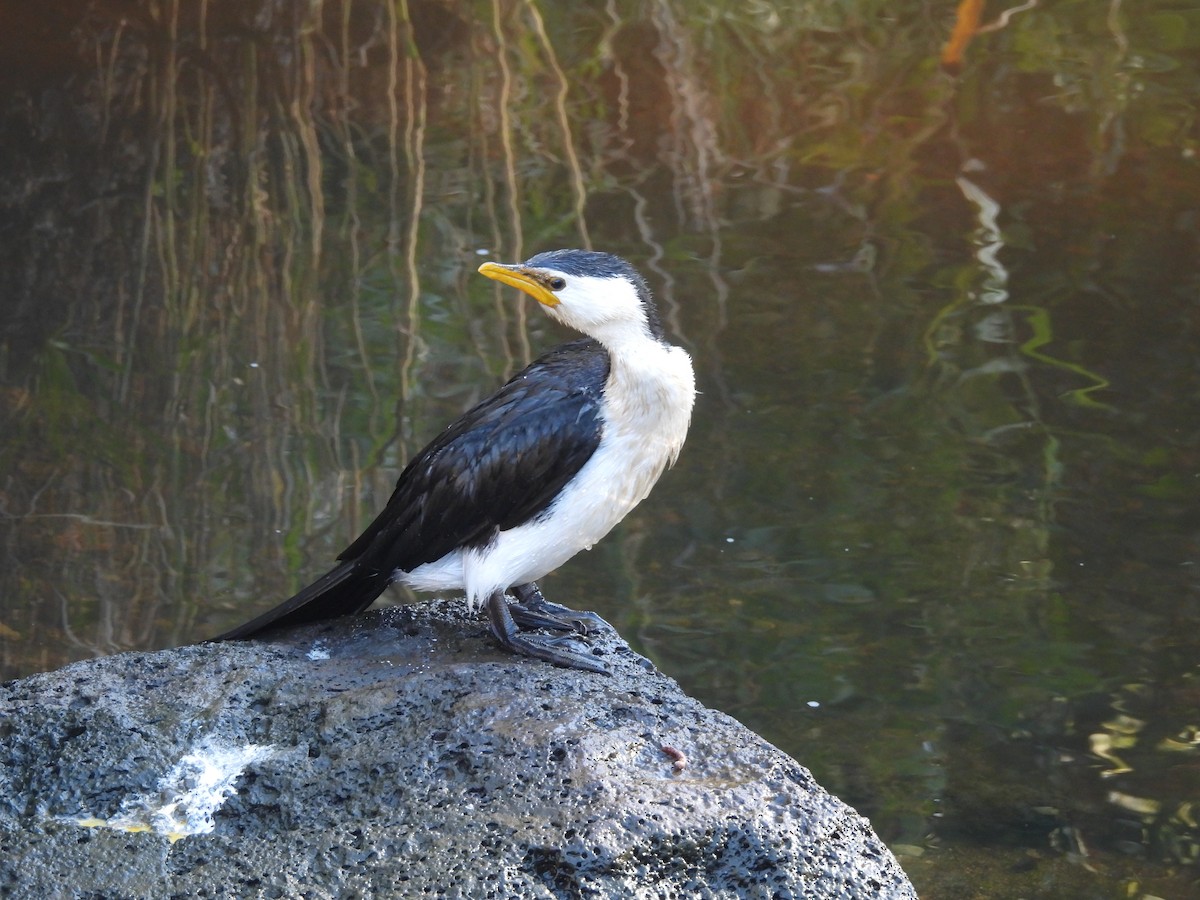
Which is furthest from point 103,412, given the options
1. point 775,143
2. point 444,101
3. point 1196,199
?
point 1196,199

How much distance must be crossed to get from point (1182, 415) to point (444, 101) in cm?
464

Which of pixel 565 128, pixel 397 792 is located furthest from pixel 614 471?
pixel 565 128

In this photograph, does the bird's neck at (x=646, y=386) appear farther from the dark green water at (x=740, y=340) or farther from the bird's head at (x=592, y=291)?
the dark green water at (x=740, y=340)

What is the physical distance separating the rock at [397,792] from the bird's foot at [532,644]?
134 millimetres

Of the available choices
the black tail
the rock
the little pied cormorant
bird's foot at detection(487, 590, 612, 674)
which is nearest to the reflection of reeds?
the black tail

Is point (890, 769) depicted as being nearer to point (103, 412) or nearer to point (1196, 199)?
point (103, 412)

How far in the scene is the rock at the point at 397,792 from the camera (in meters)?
2.84

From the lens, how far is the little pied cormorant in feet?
11.8

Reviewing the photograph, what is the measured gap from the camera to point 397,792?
9.87ft

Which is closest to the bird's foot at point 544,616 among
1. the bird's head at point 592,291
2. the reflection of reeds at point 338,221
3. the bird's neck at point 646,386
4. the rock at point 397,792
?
the rock at point 397,792

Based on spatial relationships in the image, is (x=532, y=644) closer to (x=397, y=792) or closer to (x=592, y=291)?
(x=397, y=792)

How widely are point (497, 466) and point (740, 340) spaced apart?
11.4 feet

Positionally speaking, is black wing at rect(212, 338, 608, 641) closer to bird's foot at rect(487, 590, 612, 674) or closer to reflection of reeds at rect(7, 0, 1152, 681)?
bird's foot at rect(487, 590, 612, 674)

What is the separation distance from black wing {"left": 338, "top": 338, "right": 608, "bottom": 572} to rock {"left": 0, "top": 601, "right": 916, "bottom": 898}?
396mm
